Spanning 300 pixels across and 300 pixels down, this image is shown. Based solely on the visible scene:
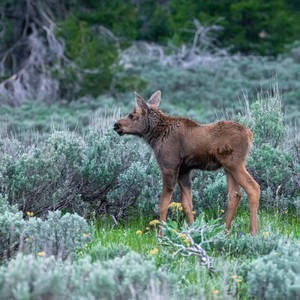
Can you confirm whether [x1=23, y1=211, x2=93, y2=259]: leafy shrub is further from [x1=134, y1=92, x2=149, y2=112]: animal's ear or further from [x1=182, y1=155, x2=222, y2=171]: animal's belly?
[x1=134, y1=92, x2=149, y2=112]: animal's ear

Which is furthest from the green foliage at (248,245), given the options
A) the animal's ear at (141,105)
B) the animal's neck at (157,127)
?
the animal's ear at (141,105)

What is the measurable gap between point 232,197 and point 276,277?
3.00 m

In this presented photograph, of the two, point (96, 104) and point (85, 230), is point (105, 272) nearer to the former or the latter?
point (85, 230)

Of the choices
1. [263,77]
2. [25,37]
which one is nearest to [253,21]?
[263,77]

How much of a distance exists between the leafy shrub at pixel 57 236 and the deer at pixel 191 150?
1622 millimetres

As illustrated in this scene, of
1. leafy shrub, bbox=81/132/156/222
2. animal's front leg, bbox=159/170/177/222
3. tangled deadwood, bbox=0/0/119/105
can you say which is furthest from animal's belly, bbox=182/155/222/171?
tangled deadwood, bbox=0/0/119/105

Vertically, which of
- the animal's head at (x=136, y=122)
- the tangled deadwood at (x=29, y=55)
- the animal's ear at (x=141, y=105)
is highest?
the animal's ear at (x=141, y=105)

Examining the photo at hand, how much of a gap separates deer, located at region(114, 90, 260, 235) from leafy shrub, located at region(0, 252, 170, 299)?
8.86 feet

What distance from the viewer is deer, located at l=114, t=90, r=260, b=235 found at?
28.4ft

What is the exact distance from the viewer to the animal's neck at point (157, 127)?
30.3 ft

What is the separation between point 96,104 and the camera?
72.3 feet

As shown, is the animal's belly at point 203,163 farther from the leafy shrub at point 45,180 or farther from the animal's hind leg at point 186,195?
the leafy shrub at point 45,180

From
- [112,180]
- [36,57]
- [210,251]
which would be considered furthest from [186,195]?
[36,57]

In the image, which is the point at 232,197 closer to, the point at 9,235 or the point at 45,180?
the point at 45,180
